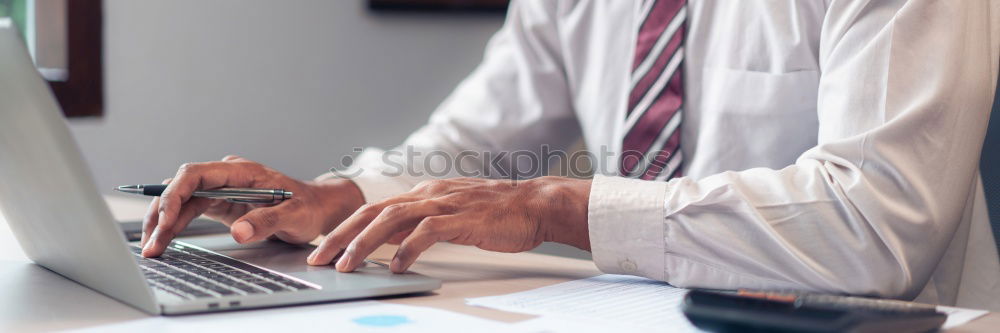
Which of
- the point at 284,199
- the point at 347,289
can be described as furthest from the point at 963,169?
the point at 284,199

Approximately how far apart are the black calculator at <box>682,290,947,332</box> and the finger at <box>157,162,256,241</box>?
1.63 feet

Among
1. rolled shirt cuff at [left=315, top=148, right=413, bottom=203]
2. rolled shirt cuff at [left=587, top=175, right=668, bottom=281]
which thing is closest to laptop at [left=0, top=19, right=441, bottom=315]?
rolled shirt cuff at [left=587, top=175, right=668, bottom=281]

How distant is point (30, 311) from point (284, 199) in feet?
1.10

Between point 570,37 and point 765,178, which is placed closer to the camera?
point 765,178

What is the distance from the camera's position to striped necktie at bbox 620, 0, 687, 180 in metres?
1.14

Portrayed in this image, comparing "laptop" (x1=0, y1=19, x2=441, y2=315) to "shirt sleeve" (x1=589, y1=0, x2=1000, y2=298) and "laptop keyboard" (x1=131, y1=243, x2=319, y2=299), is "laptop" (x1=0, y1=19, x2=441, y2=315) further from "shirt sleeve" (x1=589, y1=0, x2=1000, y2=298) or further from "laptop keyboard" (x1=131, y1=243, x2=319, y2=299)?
"shirt sleeve" (x1=589, y1=0, x2=1000, y2=298)

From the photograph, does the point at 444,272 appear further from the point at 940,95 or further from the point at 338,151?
the point at 338,151

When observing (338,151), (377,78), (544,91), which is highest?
(544,91)

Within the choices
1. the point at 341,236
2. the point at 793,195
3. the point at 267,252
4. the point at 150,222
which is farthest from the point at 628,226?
the point at 150,222

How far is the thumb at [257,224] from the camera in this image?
845mm

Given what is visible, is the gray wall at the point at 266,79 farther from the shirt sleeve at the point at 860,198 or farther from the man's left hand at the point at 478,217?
the shirt sleeve at the point at 860,198

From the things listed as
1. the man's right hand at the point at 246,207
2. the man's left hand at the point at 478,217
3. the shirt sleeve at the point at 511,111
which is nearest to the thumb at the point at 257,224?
the man's right hand at the point at 246,207

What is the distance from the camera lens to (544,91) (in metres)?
1.38

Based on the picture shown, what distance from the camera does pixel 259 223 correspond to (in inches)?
34.2
